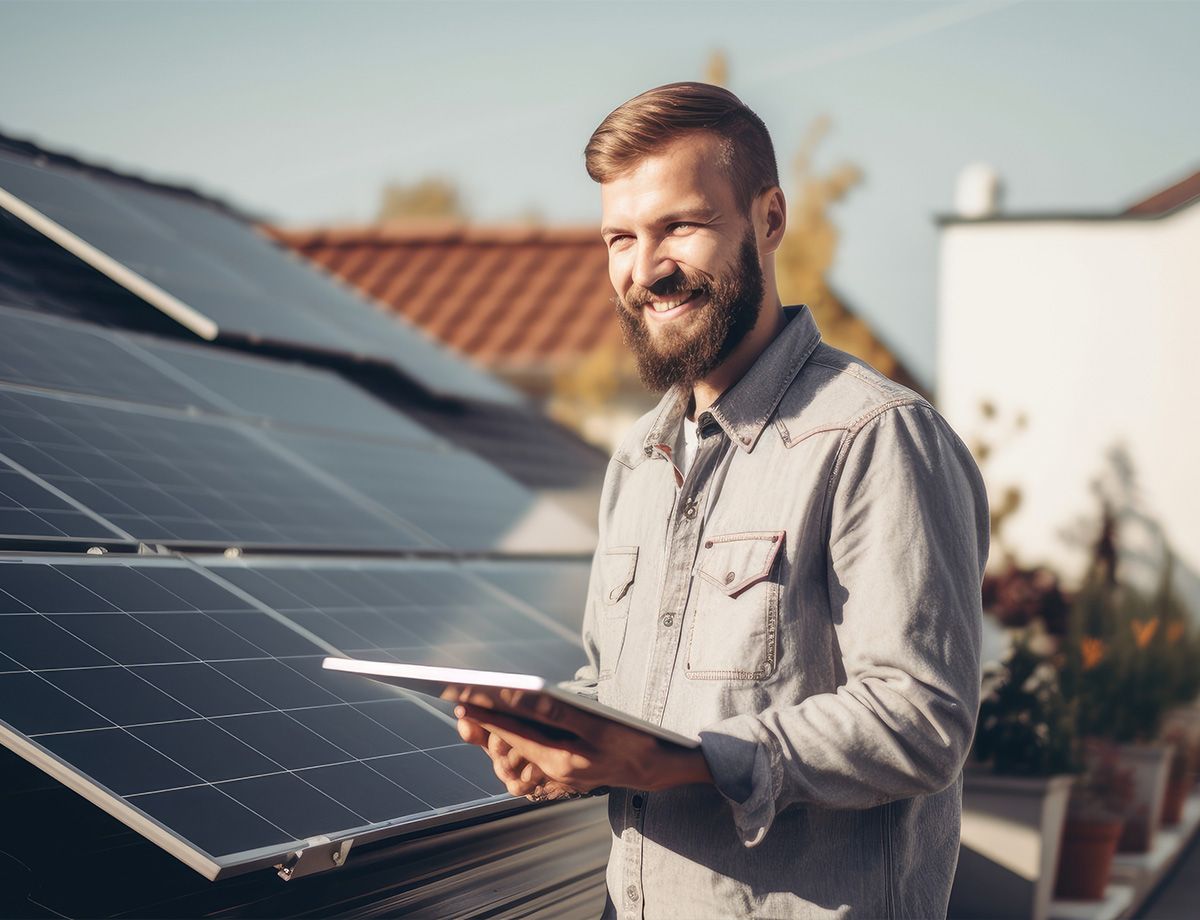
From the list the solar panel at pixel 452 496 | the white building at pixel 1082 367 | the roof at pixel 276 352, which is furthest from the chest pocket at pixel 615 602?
the white building at pixel 1082 367

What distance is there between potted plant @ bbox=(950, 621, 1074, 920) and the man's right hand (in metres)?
4.57

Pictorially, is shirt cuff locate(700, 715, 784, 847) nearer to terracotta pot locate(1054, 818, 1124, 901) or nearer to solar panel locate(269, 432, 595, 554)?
solar panel locate(269, 432, 595, 554)

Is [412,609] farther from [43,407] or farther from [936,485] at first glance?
[936,485]

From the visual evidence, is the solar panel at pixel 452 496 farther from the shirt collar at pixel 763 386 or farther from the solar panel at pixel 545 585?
the shirt collar at pixel 763 386

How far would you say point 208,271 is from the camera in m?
7.96

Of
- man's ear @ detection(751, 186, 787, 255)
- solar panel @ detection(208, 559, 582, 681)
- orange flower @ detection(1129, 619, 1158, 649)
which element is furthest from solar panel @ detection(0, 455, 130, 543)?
orange flower @ detection(1129, 619, 1158, 649)

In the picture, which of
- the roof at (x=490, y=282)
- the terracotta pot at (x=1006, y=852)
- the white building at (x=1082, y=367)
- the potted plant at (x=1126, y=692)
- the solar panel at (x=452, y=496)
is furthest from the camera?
the white building at (x=1082, y=367)

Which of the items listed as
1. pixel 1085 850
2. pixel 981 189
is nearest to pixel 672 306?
pixel 1085 850

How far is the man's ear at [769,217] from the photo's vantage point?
2.93 m

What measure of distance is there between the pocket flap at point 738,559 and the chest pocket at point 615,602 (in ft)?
0.91

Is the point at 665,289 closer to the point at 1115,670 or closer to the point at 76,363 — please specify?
the point at 76,363

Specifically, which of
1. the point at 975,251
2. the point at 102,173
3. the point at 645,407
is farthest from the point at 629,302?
the point at 975,251

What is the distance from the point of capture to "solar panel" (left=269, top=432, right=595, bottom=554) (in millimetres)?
5992

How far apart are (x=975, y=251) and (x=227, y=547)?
18408 millimetres
